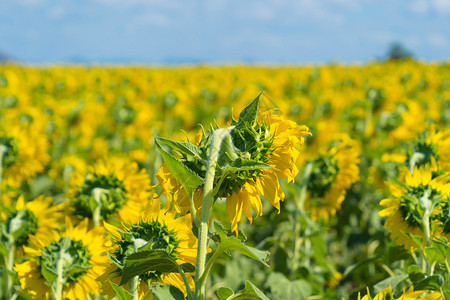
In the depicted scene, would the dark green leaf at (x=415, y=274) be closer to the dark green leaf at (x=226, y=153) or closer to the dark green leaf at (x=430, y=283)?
the dark green leaf at (x=430, y=283)

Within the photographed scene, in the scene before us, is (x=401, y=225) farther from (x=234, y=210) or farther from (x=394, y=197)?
(x=234, y=210)

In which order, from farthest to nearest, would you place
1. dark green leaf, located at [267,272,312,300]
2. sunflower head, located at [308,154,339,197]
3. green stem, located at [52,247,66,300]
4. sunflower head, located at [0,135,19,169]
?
sunflower head, located at [0,135,19,169] < sunflower head, located at [308,154,339,197] < dark green leaf, located at [267,272,312,300] < green stem, located at [52,247,66,300]

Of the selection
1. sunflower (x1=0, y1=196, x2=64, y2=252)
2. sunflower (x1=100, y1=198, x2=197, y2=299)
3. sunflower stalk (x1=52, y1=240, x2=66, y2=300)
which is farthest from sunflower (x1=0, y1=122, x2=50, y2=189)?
sunflower (x1=100, y1=198, x2=197, y2=299)

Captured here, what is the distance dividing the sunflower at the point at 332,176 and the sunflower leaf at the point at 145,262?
1.80 m

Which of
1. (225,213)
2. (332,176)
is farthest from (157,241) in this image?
(332,176)

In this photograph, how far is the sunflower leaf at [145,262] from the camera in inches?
42.4

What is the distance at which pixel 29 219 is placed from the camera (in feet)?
6.72

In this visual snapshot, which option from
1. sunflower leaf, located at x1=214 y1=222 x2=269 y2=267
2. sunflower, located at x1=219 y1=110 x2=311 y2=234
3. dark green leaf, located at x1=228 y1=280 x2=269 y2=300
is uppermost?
sunflower, located at x1=219 y1=110 x2=311 y2=234

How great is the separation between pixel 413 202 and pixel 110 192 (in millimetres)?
1197

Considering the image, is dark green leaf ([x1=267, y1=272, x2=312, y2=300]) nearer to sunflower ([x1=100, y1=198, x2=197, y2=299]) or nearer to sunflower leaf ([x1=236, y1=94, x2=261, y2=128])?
sunflower ([x1=100, y1=198, x2=197, y2=299])

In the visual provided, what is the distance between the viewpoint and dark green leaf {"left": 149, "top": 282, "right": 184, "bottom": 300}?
3.48ft

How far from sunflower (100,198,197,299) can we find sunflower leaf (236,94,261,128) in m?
0.41

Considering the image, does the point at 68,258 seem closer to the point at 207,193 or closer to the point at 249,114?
the point at 207,193

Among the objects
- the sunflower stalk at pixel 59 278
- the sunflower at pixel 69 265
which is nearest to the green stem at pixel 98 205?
the sunflower at pixel 69 265
